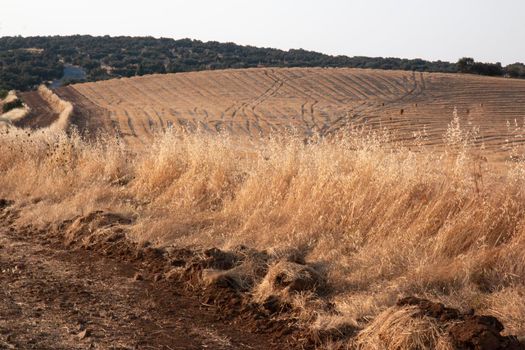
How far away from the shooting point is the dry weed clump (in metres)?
4.94

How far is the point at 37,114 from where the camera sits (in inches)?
1479

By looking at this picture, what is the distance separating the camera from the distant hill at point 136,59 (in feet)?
247

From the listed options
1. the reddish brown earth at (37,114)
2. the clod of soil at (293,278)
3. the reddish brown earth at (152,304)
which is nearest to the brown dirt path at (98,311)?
the reddish brown earth at (152,304)

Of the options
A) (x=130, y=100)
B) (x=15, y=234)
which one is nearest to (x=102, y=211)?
(x=15, y=234)

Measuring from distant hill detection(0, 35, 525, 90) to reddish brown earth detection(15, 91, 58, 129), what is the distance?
569 inches

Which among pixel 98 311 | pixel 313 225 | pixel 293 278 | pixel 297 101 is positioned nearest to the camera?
pixel 98 311

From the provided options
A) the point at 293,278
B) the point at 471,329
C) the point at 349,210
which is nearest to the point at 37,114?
the point at 349,210

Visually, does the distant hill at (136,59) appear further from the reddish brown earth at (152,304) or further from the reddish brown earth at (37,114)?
the reddish brown earth at (152,304)

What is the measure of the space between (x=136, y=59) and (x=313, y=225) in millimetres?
91353

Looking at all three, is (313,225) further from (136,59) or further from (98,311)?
(136,59)

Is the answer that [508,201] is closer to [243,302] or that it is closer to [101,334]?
[243,302]

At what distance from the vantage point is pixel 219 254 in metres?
6.20

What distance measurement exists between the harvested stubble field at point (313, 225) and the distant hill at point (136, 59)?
56192 millimetres

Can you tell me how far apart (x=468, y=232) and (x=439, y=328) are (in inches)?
73.8
